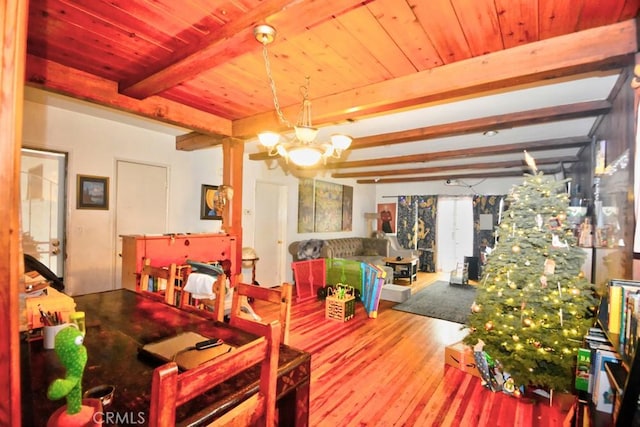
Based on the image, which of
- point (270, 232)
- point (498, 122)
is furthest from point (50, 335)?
point (270, 232)

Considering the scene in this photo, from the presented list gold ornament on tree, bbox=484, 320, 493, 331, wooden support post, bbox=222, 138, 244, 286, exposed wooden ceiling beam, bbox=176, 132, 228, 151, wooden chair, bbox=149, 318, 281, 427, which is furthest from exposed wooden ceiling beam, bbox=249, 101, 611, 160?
wooden chair, bbox=149, 318, 281, 427

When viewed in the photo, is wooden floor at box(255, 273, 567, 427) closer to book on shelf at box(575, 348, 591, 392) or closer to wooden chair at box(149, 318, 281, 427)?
book on shelf at box(575, 348, 591, 392)

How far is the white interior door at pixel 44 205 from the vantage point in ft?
10.6

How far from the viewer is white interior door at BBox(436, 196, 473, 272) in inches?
306

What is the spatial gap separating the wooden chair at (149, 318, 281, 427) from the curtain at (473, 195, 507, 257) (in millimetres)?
7542

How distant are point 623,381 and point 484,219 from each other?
6.63 m

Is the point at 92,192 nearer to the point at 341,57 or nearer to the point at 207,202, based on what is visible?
the point at 207,202

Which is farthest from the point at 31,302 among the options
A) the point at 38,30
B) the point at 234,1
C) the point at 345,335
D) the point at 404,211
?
the point at 404,211

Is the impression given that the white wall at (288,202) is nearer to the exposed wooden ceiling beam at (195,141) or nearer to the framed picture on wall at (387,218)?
the exposed wooden ceiling beam at (195,141)

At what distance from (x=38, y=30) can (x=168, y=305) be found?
6.03ft

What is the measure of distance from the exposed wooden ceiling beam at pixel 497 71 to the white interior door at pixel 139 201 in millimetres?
2653

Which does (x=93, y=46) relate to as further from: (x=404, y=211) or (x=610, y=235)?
(x=404, y=211)

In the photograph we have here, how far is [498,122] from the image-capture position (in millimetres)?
3107

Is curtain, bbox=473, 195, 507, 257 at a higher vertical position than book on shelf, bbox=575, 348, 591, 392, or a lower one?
higher
